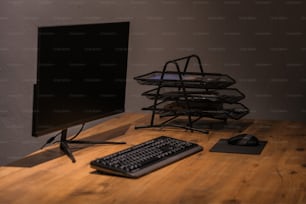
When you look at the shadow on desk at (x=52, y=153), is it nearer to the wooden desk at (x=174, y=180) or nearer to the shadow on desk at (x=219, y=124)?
the wooden desk at (x=174, y=180)

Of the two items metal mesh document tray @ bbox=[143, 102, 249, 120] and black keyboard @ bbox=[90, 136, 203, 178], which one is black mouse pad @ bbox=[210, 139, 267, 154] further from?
metal mesh document tray @ bbox=[143, 102, 249, 120]

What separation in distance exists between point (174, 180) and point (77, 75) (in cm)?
55

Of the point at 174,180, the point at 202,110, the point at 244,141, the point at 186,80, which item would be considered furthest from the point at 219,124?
the point at 174,180

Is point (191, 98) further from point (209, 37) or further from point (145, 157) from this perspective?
point (145, 157)

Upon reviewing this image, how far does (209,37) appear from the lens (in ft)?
9.07

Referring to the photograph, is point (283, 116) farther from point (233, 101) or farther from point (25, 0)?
point (25, 0)

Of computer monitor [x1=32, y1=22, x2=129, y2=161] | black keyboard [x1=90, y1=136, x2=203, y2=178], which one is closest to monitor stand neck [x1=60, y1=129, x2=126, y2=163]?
computer monitor [x1=32, y1=22, x2=129, y2=161]

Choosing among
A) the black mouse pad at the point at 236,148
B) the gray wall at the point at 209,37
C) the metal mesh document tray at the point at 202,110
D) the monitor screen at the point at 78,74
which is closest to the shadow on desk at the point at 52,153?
the monitor screen at the point at 78,74

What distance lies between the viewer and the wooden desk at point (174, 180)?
1.47 meters

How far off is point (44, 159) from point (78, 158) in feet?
0.37

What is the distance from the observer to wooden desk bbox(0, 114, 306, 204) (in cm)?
147

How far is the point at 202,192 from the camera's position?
5.00 feet

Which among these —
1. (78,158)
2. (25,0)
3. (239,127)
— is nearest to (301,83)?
(239,127)

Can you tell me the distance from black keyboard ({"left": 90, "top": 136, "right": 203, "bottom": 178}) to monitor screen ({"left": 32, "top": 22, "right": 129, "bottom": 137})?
25cm
